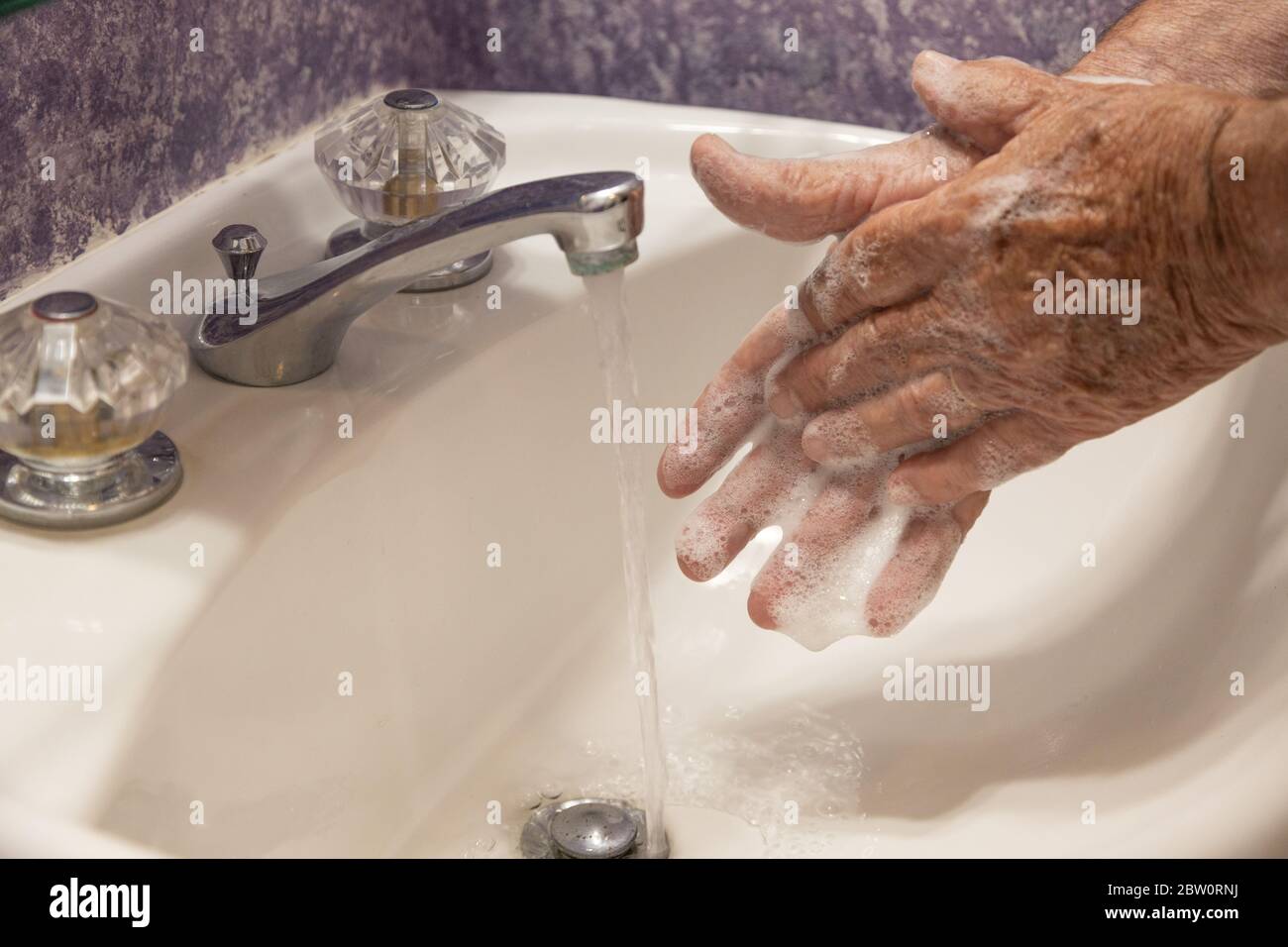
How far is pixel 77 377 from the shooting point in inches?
19.3

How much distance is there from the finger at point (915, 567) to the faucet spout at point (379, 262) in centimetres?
20

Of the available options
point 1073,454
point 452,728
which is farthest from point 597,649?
point 1073,454

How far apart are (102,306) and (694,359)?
42cm

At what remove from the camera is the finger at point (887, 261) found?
0.56m

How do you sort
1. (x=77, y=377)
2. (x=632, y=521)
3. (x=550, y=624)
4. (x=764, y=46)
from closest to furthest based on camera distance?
1. (x=77, y=377)
2. (x=632, y=521)
3. (x=550, y=624)
4. (x=764, y=46)

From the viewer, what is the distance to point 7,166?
604 mm

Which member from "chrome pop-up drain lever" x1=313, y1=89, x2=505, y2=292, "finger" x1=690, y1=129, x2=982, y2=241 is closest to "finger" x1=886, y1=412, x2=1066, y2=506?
"finger" x1=690, y1=129, x2=982, y2=241

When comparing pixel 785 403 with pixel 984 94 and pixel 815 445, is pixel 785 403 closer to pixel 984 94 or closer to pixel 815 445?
pixel 815 445

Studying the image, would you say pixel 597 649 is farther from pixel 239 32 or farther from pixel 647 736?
pixel 239 32

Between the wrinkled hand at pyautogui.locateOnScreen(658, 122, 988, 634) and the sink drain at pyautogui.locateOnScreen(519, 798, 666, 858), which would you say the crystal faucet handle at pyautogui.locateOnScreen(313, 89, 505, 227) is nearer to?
the wrinkled hand at pyautogui.locateOnScreen(658, 122, 988, 634)

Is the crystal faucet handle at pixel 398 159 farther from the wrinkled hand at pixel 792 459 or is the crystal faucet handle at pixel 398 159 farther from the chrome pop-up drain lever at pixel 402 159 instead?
the wrinkled hand at pixel 792 459

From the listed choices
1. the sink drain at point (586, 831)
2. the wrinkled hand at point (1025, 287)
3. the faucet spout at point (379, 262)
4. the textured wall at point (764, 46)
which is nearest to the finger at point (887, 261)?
the wrinkled hand at point (1025, 287)

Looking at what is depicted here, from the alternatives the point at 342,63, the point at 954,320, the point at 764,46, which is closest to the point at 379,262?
the point at 954,320

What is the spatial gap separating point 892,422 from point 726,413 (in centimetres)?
8
